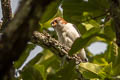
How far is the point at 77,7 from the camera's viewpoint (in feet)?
4.02

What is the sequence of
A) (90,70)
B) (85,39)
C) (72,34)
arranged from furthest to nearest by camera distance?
(72,34) < (90,70) < (85,39)

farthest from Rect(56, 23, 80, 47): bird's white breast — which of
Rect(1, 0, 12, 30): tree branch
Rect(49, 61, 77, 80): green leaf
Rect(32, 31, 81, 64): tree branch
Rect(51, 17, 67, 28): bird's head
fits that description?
Rect(49, 61, 77, 80): green leaf

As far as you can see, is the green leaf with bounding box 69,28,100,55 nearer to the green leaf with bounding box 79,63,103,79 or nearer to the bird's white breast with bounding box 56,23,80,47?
the green leaf with bounding box 79,63,103,79

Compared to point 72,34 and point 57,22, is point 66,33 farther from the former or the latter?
point 57,22

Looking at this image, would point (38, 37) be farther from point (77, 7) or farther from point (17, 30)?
point (17, 30)

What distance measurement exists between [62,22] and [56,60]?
3436 mm

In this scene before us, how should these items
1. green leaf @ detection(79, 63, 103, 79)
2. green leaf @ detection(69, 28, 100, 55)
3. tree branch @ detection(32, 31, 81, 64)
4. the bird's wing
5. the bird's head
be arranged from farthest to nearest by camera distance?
1. the bird's head
2. the bird's wing
3. tree branch @ detection(32, 31, 81, 64)
4. green leaf @ detection(79, 63, 103, 79)
5. green leaf @ detection(69, 28, 100, 55)

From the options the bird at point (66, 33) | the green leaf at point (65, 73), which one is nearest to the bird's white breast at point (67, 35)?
the bird at point (66, 33)

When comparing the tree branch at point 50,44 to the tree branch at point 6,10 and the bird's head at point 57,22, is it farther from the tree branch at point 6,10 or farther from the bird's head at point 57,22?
the bird's head at point 57,22

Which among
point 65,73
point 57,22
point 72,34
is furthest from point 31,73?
point 57,22

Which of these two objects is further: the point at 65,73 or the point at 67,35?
the point at 67,35

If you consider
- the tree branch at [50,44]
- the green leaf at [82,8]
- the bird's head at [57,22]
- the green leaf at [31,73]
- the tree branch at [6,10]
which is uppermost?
the green leaf at [82,8]

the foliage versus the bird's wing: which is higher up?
the foliage


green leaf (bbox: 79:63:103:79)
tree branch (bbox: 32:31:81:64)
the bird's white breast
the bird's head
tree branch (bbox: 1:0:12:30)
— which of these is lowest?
the bird's white breast
